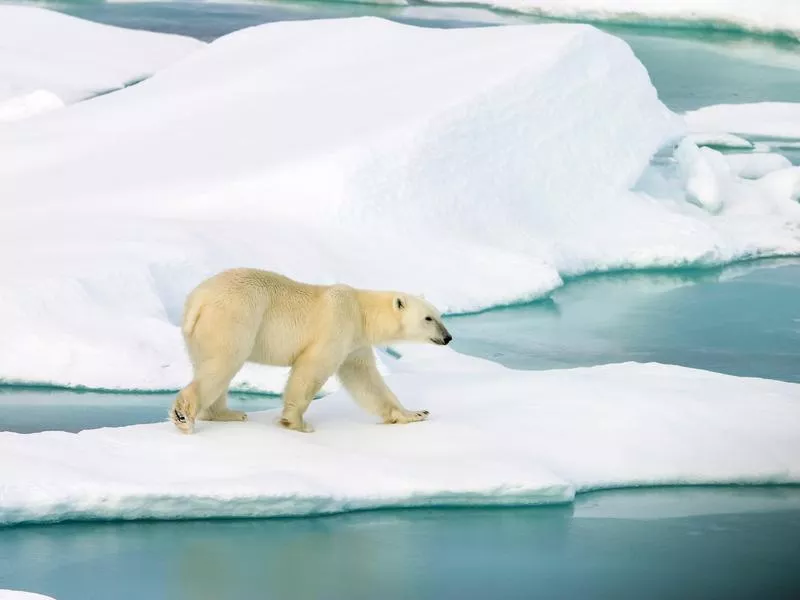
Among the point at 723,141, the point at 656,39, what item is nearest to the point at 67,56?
the point at 723,141

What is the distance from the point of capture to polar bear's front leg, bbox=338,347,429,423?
5.71 m

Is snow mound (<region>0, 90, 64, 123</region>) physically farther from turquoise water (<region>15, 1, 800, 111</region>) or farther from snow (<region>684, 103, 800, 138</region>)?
turquoise water (<region>15, 1, 800, 111</region>)

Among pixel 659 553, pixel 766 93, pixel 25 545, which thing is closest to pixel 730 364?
pixel 659 553

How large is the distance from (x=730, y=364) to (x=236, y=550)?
4150 mm

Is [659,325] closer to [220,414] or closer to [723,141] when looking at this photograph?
[220,414]

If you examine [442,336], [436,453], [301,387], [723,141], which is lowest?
[723,141]

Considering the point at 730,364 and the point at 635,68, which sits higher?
the point at 635,68

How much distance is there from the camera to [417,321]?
5699 mm

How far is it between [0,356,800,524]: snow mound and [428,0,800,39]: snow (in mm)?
17306

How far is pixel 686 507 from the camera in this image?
540 centimetres

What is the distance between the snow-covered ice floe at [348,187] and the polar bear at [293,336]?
140 cm

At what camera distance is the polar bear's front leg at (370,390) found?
5707mm

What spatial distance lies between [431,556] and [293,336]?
1.10 meters

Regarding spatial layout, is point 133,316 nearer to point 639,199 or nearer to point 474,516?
point 474,516
